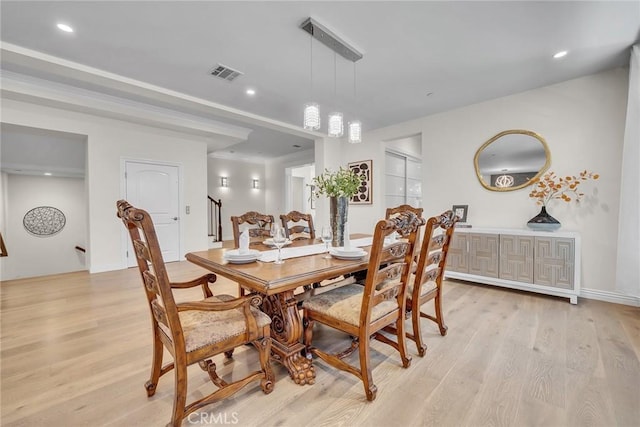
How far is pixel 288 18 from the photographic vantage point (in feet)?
6.78

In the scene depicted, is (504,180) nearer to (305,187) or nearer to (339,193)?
(339,193)

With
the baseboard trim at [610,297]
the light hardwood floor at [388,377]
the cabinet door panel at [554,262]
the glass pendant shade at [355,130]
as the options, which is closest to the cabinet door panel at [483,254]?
the cabinet door panel at [554,262]

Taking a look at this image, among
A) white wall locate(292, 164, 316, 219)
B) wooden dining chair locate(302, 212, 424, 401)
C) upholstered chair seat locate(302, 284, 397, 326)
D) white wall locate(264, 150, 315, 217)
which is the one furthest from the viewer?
white wall locate(292, 164, 316, 219)

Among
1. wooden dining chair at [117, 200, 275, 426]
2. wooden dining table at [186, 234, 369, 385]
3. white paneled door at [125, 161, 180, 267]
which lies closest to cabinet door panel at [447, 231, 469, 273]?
wooden dining table at [186, 234, 369, 385]

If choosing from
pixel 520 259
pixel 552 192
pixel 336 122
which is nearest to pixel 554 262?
pixel 520 259

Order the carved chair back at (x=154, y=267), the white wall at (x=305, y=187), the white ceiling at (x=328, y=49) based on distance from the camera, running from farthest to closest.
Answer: the white wall at (x=305, y=187) → the white ceiling at (x=328, y=49) → the carved chair back at (x=154, y=267)

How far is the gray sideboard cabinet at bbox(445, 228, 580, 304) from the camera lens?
2791 mm

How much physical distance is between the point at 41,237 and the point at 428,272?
10162 millimetres

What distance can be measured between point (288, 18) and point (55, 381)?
2.89 m

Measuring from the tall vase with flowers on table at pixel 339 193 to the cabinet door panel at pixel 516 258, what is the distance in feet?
7.27

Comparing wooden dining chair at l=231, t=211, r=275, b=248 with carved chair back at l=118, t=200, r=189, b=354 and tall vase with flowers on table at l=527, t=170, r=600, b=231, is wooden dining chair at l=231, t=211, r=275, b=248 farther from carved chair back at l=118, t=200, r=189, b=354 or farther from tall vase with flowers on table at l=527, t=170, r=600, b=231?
tall vase with flowers on table at l=527, t=170, r=600, b=231

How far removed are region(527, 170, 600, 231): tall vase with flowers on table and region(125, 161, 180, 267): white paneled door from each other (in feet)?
18.1

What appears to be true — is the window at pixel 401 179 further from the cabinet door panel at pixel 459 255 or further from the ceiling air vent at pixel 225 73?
the ceiling air vent at pixel 225 73

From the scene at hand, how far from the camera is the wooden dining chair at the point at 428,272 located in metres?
1.70
